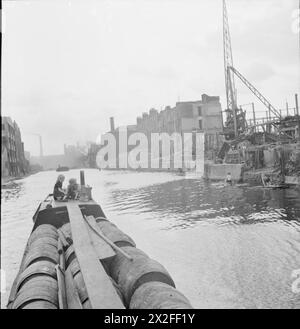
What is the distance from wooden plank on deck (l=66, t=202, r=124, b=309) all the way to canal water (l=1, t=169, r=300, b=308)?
297cm

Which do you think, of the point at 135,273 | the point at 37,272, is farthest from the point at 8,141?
the point at 135,273

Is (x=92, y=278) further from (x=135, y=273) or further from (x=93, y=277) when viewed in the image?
(x=135, y=273)

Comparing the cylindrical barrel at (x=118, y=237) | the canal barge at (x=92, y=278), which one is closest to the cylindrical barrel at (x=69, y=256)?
the canal barge at (x=92, y=278)

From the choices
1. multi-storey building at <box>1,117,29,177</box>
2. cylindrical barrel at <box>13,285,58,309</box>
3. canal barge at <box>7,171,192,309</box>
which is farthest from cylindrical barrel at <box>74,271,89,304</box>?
multi-storey building at <box>1,117,29,177</box>

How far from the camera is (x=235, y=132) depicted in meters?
49.8

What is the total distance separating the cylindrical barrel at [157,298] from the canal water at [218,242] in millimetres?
3733

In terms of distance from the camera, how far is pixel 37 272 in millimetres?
6254

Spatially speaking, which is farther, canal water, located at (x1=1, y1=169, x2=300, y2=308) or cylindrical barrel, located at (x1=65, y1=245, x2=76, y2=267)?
canal water, located at (x1=1, y1=169, x2=300, y2=308)

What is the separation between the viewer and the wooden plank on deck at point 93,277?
440 centimetres

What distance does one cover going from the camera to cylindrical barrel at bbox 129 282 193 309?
4.45 meters

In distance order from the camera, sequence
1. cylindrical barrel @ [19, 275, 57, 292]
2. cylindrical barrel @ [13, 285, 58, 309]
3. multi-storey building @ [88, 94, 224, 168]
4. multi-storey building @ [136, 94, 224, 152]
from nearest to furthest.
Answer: cylindrical barrel @ [13, 285, 58, 309] < cylindrical barrel @ [19, 275, 57, 292] < multi-storey building @ [88, 94, 224, 168] < multi-storey building @ [136, 94, 224, 152]

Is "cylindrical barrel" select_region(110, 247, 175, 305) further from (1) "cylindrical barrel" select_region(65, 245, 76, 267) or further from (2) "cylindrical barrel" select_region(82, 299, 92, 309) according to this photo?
(1) "cylindrical barrel" select_region(65, 245, 76, 267)
